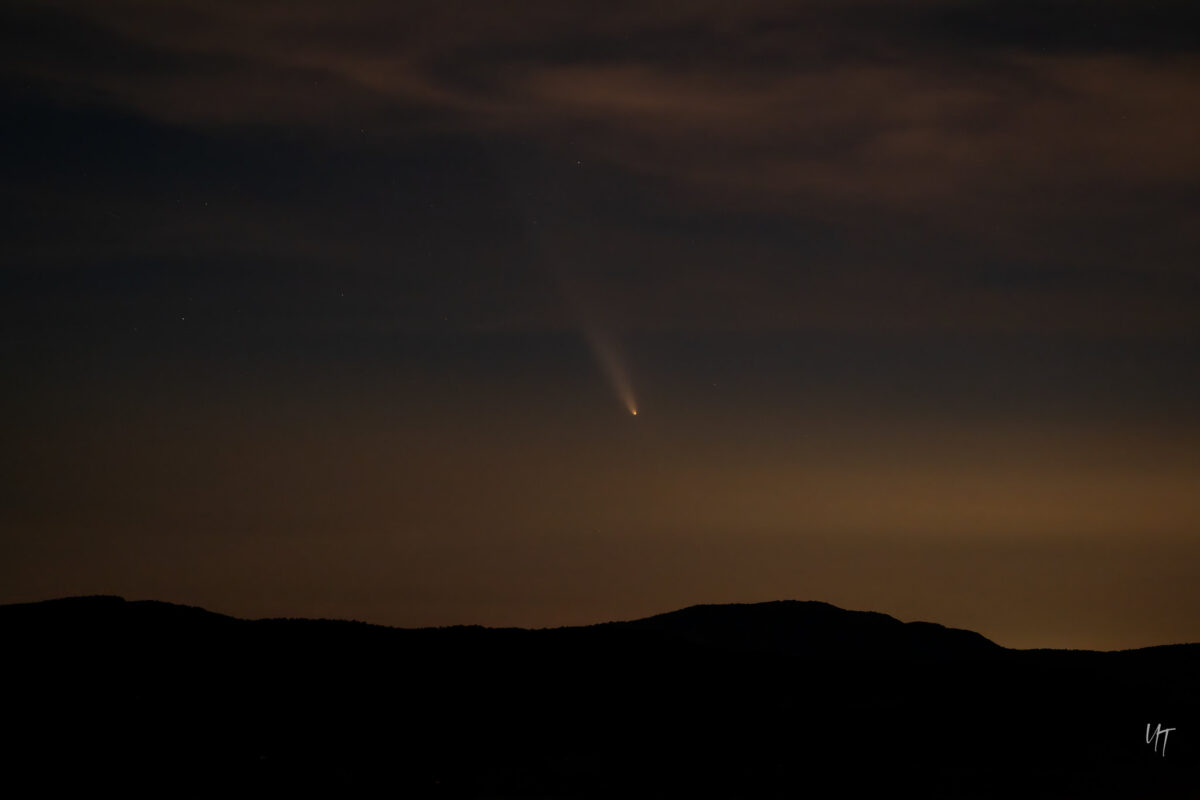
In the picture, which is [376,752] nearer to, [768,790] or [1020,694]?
[768,790]

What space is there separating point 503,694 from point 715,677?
24.5ft

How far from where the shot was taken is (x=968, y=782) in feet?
120

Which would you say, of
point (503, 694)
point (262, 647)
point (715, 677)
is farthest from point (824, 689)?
point (262, 647)

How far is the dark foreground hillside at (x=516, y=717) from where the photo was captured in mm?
34125

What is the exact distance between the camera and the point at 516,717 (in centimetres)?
3853

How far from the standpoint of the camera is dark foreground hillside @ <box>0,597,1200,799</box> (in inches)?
1344

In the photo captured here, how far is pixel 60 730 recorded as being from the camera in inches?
1357

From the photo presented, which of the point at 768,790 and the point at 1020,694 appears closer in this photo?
the point at 768,790

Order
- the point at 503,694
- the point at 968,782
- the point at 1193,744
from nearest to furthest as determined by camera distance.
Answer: the point at 968,782, the point at 503,694, the point at 1193,744

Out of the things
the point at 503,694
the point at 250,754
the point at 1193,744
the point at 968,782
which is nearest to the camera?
the point at 250,754

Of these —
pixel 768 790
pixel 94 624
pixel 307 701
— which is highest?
pixel 94 624

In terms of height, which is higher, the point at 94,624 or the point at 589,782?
the point at 94,624

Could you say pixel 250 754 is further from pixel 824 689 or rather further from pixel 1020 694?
pixel 1020 694

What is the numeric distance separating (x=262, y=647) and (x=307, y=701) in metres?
4.26
